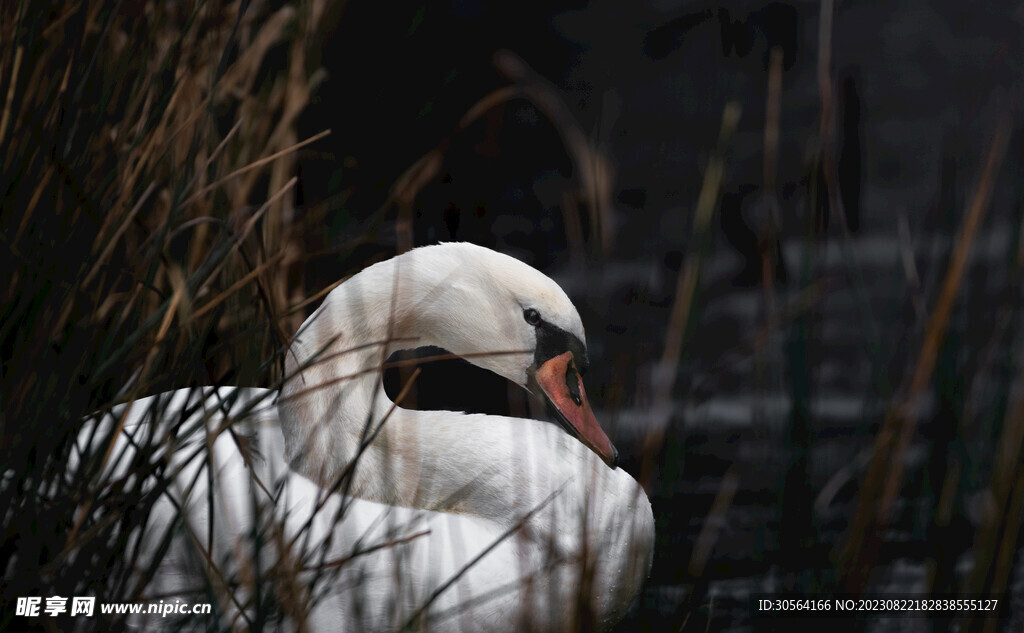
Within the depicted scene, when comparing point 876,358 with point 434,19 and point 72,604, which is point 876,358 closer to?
point 72,604

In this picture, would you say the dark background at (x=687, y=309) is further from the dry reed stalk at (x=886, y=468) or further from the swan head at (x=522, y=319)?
the swan head at (x=522, y=319)

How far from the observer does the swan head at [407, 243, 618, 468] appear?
9.73 ft

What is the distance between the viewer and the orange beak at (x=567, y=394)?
119 inches

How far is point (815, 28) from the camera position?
287 inches

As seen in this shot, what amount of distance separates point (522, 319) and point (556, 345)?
0.12m

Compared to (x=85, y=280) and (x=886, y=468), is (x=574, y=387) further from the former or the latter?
(x=886, y=468)

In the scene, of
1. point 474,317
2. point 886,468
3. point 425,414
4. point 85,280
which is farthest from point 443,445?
point 886,468

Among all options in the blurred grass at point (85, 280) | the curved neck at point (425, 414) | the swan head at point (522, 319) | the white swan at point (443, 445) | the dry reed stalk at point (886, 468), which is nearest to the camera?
the dry reed stalk at point (886, 468)

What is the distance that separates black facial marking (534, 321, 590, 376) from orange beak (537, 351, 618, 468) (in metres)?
0.01

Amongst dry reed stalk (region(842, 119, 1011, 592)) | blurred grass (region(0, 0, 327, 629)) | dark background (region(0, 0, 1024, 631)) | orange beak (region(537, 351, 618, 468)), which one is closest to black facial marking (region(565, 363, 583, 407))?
orange beak (region(537, 351, 618, 468))

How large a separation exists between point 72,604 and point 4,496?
195mm

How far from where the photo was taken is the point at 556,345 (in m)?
3.01

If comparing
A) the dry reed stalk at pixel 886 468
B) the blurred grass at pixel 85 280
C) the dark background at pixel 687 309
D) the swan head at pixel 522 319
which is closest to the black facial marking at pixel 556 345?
the swan head at pixel 522 319

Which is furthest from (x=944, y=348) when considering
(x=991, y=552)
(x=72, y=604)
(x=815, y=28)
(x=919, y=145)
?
(x=815, y=28)
